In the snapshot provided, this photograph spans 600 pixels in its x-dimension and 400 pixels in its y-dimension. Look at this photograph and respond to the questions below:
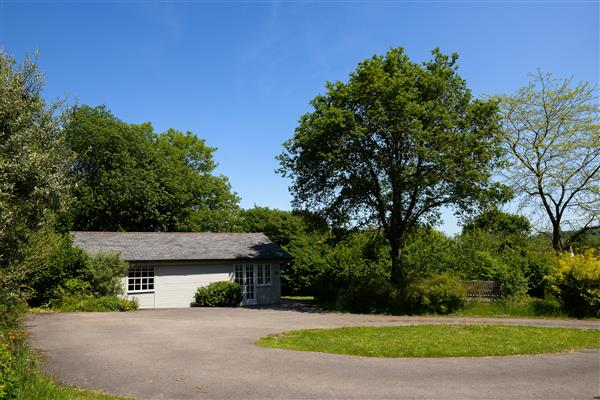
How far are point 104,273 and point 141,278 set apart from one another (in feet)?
8.82

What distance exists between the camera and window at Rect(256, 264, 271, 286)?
93.0ft

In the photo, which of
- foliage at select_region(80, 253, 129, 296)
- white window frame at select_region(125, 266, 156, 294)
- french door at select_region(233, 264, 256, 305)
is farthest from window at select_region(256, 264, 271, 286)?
foliage at select_region(80, 253, 129, 296)

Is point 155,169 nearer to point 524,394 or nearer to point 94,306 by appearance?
point 94,306

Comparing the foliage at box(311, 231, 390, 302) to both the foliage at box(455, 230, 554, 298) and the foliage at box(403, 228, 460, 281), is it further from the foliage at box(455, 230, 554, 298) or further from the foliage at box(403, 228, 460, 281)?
the foliage at box(455, 230, 554, 298)

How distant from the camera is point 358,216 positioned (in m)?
24.9

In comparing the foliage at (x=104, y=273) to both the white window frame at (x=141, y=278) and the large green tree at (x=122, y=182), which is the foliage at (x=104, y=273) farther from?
the large green tree at (x=122, y=182)

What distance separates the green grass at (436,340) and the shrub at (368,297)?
6.47 meters

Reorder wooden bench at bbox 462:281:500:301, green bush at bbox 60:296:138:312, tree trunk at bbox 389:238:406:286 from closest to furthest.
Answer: green bush at bbox 60:296:138:312
wooden bench at bbox 462:281:500:301
tree trunk at bbox 389:238:406:286

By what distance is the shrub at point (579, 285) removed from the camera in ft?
60.8

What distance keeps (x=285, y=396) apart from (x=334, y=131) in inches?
651

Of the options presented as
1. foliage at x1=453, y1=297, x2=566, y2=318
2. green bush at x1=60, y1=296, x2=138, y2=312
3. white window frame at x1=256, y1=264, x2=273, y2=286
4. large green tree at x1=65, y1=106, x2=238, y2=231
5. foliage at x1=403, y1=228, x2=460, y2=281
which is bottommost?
foliage at x1=453, y1=297, x2=566, y2=318

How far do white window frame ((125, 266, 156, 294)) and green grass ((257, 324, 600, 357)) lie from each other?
1349cm

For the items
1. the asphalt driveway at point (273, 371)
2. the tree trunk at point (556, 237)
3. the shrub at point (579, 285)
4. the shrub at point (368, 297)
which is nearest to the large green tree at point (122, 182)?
the shrub at point (368, 297)

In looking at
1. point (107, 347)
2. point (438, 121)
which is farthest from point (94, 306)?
point (438, 121)
